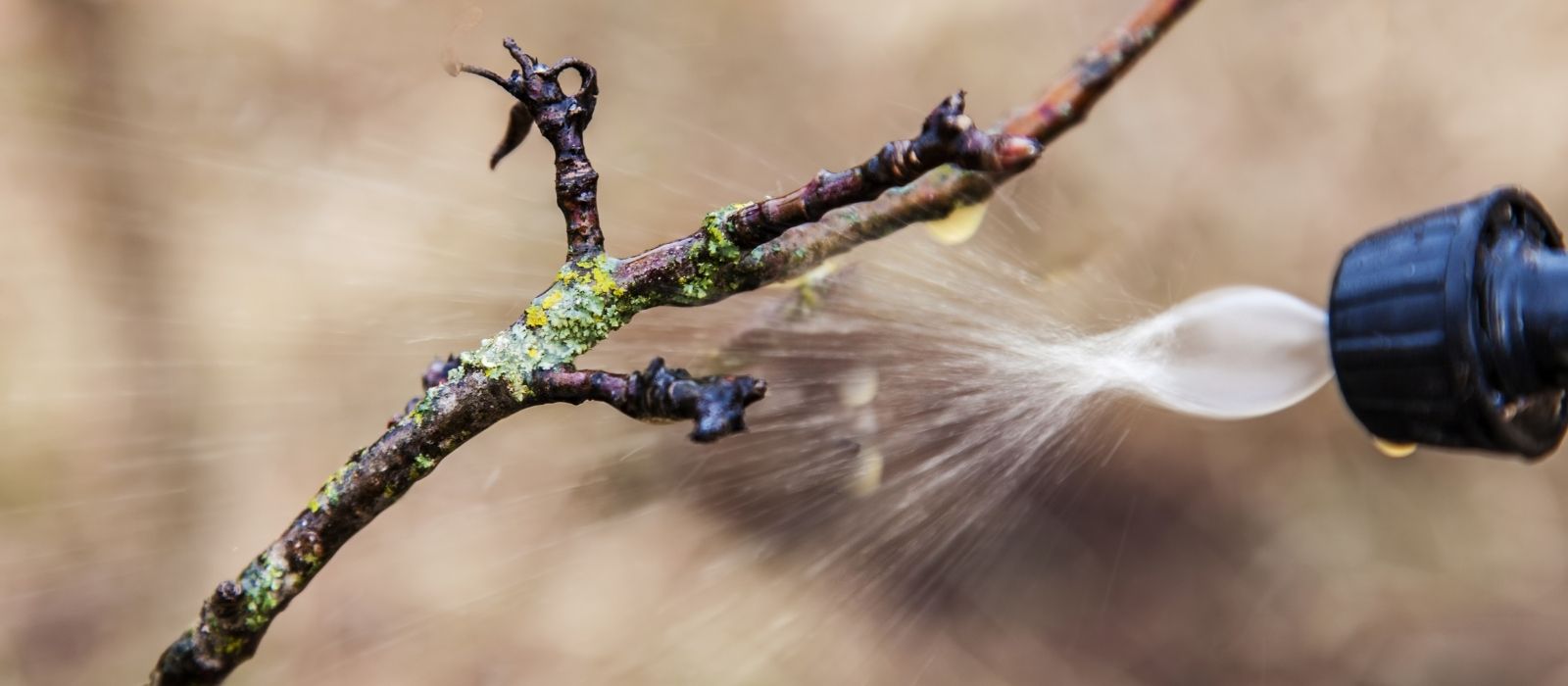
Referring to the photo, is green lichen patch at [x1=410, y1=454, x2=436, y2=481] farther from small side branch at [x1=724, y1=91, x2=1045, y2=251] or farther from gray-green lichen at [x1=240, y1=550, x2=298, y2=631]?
small side branch at [x1=724, y1=91, x2=1045, y2=251]

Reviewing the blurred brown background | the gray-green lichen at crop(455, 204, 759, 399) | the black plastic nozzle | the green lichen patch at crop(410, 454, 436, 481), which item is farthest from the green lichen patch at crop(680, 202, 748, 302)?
the blurred brown background

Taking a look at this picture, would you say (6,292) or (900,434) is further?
(6,292)

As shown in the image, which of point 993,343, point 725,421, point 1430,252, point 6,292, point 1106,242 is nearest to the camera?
point 725,421

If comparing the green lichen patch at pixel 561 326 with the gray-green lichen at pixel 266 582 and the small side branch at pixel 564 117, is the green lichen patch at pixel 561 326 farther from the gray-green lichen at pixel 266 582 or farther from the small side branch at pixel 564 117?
the gray-green lichen at pixel 266 582

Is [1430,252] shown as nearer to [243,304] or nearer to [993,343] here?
[993,343]

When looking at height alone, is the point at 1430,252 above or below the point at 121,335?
below

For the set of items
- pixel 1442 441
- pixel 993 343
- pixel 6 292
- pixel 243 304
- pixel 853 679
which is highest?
pixel 6 292

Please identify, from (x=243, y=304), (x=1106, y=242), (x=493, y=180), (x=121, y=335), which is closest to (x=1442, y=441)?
(x=1106, y=242)
